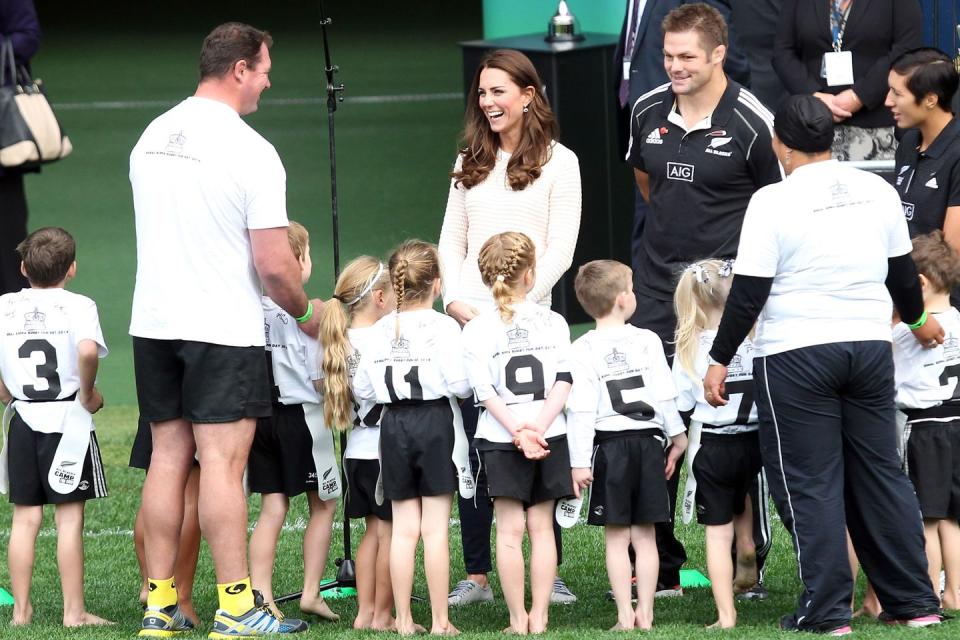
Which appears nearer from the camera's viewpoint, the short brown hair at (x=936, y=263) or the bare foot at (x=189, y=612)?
the short brown hair at (x=936, y=263)

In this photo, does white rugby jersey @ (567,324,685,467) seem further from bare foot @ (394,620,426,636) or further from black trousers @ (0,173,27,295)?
black trousers @ (0,173,27,295)

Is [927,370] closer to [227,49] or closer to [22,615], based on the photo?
[227,49]

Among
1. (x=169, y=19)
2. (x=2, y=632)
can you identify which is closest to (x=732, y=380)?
(x=2, y=632)

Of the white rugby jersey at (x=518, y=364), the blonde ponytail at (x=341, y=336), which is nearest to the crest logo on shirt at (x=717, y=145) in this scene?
the white rugby jersey at (x=518, y=364)

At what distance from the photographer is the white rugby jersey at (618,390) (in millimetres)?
4602

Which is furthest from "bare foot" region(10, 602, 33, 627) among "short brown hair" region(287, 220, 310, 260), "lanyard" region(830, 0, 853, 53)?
"lanyard" region(830, 0, 853, 53)

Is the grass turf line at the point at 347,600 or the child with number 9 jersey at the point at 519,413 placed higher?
the child with number 9 jersey at the point at 519,413

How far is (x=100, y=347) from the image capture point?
5.01 meters

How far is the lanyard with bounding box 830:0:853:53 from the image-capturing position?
6672 millimetres

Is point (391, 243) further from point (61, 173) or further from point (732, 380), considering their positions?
point (732, 380)

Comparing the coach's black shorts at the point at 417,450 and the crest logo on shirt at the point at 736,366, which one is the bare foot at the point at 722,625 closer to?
the crest logo on shirt at the point at 736,366

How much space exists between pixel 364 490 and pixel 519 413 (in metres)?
0.62

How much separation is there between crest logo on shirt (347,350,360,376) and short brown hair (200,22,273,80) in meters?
0.95

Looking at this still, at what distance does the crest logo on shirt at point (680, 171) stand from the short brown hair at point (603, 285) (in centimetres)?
53
